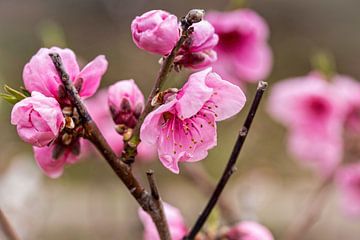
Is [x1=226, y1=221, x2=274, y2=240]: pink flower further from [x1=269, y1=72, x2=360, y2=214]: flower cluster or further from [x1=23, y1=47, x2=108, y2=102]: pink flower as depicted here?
[x1=269, y1=72, x2=360, y2=214]: flower cluster

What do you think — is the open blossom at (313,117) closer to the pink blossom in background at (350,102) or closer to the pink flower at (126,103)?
the pink blossom in background at (350,102)

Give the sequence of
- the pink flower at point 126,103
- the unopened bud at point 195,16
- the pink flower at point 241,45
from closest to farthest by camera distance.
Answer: the unopened bud at point 195,16 → the pink flower at point 126,103 → the pink flower at point 241,45

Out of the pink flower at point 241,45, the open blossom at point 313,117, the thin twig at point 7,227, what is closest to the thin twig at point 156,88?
the thin twig at point 7,227

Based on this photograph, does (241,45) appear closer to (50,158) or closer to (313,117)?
(313,117)

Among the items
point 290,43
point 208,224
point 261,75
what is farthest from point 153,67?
point 208,224

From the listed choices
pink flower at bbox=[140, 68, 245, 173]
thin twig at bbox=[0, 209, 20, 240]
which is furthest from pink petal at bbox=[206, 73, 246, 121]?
thin twig at bbox=[0, 209, 20, 240]

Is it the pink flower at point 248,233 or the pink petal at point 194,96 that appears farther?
the pink flower at point 248,233

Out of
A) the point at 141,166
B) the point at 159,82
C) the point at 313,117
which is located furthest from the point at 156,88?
the point at 141,166

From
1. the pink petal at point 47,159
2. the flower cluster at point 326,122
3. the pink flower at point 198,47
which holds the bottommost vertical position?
the flower cluster at point 326,122
